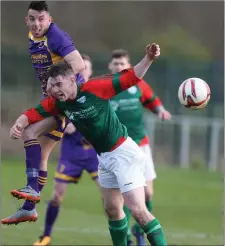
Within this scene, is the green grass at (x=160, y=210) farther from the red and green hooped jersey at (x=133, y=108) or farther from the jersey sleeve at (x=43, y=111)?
the jersey sleeve at (x=43, y=111)

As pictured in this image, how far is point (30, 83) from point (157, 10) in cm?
1518

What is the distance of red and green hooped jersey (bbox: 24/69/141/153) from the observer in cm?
855

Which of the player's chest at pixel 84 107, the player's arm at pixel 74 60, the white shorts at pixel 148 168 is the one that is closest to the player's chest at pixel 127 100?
the white shorts at pixel 148 168

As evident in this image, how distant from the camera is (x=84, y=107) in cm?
864

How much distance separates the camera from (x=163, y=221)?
1592 centimetres

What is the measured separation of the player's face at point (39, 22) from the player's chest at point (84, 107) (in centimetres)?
87

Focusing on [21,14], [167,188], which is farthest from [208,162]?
→ [21,14]

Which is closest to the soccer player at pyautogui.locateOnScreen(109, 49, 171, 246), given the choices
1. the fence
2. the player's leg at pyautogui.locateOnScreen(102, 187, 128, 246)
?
the player's leg at pyautogui.locateOnScreen(102, 187, 128, 246)

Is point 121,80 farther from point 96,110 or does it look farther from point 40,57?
point 40,57

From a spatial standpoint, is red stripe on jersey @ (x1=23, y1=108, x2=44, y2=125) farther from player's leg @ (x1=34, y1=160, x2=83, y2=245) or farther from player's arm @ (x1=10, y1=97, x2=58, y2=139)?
player's leg @ (x1=34, y1=160, x2=83, y2=245)

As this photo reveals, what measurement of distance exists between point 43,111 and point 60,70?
26.5 inches

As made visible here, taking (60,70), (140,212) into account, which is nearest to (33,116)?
(60,70)

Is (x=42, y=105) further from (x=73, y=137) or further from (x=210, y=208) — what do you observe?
(x=210, y=208)

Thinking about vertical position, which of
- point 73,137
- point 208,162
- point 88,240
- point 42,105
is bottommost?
point 208,162
